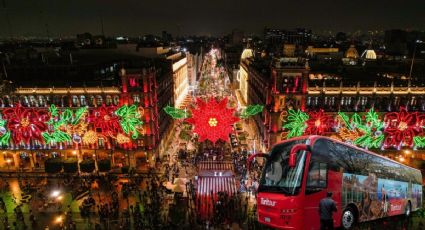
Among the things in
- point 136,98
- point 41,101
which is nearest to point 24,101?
point 41,101

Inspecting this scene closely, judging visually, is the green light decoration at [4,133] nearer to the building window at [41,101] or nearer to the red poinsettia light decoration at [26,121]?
the red poinsettia light decoration at [26,121]

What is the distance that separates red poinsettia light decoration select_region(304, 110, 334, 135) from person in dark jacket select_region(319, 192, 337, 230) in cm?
3479

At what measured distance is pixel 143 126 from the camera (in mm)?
53812

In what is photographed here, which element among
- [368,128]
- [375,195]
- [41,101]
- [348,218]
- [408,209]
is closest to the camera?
[348,218]

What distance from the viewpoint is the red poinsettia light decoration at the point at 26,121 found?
5153 cm

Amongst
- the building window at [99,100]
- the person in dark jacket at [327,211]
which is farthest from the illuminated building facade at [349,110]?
the person in dark jacket at [327,211]

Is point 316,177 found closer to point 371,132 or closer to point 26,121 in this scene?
point 371,132

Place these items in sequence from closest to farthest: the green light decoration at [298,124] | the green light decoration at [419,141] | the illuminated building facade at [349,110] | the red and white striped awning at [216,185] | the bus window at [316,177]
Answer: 1. the bus window at [316,177]
2. the red and white striped awning at [216,185]
3. the green light decoration at [419,141]
4. the green light decoration at [298,124]
5. the illuminated building facade at [349,110]

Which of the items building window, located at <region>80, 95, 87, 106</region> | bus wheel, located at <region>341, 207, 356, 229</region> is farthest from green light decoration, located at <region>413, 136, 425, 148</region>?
building window, located at <region>80, 95, 87, 106</region>

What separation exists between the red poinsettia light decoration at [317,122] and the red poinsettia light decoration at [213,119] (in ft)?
65.2

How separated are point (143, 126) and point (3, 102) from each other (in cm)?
2357

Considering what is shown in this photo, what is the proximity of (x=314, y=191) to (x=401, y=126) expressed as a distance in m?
40.4

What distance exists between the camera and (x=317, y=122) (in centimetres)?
5081

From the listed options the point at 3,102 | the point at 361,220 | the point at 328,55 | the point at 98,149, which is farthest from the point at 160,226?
the point at 328,55
